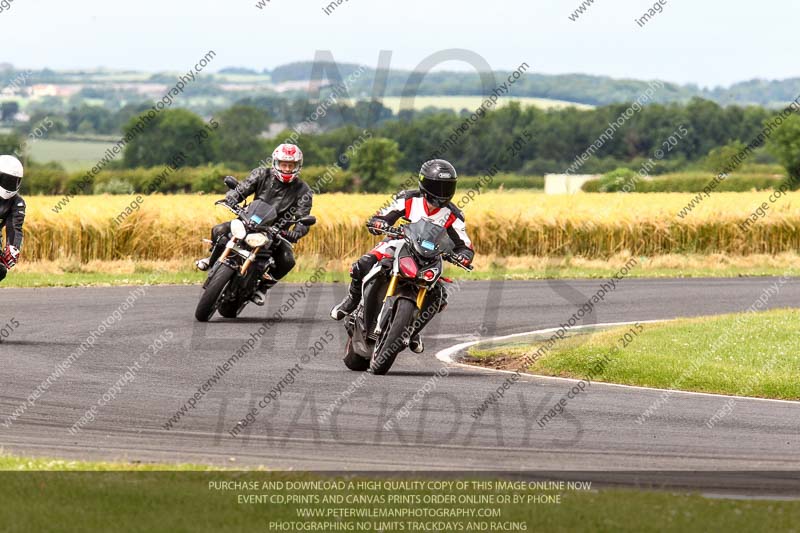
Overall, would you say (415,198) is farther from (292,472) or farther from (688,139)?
(688,139)

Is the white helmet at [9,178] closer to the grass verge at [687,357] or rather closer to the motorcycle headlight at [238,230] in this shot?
the motorcycle headlight at [238,230]

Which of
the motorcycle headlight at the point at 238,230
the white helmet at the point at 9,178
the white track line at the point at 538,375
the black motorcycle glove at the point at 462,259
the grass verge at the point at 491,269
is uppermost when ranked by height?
the white helmet at the point at 9,178

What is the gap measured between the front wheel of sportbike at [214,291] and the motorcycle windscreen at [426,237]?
180 inches

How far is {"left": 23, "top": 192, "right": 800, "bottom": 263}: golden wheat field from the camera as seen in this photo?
3019cm

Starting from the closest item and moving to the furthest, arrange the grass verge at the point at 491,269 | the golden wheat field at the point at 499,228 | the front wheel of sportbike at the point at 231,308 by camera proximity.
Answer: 1. the front wheel of sportbike at the point at 231,308
2. the grass verge at the point at 491,269
3. the golden wheat field at the point at 499,228

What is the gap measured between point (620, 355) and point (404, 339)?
2.84 meters

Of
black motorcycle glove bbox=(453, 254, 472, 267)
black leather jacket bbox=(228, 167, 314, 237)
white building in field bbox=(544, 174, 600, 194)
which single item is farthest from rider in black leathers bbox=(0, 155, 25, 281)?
white building in field bbox=(544, 174, 600, 194)

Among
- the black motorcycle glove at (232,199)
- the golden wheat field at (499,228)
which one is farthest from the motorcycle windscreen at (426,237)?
the golden wheat field at (499,228)

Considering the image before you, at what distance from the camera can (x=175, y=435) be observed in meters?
10.5

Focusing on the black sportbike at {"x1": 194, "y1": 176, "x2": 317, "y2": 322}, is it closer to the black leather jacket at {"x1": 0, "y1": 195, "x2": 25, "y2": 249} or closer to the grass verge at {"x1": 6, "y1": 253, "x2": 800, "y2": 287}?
the black leather jacket at {"x1": 0, "y1": 195, "x2": 25, "y2": 249}

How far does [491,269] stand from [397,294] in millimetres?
17333

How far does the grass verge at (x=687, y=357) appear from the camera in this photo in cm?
1419

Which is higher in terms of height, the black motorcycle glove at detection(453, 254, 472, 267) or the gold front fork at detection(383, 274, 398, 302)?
the black motorcycle glove at detection(453, 254, 472, 267)

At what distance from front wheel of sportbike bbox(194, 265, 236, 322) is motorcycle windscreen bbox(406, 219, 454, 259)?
458 centimetres
